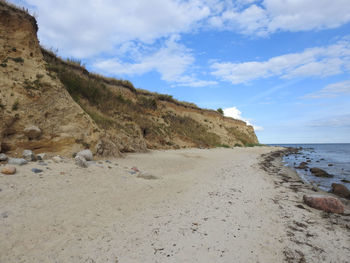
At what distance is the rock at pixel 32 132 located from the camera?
23.4ft

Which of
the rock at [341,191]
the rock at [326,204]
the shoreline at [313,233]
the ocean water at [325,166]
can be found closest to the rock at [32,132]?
the shoreline at [313,233]

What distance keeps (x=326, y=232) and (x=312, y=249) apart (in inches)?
38.1

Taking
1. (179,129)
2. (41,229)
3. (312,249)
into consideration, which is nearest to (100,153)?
(41,229)

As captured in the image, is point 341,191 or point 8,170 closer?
point 8,170

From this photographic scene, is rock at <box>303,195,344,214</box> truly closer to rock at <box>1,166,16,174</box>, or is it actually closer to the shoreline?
the shoreline

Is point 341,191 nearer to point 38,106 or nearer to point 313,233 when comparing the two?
point 313,233

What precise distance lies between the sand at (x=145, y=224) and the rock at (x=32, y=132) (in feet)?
7.91

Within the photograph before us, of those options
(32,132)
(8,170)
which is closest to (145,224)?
(8,170)

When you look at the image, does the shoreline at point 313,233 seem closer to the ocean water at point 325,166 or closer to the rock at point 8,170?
the ocean water at point 325,166

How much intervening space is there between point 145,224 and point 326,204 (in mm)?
4785

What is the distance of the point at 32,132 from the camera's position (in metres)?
7.21

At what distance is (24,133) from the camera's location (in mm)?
7113

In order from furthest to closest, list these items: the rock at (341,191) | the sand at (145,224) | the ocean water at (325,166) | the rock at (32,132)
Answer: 1. the ocean water at (325,166)
2. the rock at (32,132)
3. the rock at (341,191)
4. the sand at (145,224)

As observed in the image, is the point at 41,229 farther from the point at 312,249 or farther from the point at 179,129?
the point at 179,129
